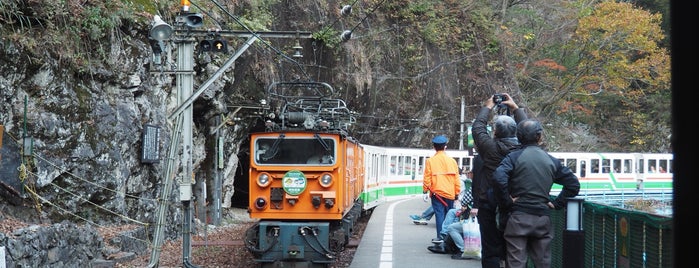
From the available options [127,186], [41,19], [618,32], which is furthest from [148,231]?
[618,32]

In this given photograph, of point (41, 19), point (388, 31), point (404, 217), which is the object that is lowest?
point (404, 217)

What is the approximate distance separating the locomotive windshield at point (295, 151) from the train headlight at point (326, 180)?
0.72 ft

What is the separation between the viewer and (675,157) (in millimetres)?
1951

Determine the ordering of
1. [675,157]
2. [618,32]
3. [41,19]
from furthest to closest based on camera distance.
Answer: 1. [618,32]
2. [41,19]
3. [675,157]

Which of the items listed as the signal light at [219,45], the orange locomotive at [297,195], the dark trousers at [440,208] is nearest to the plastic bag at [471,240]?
the dark trousers at [440,208]

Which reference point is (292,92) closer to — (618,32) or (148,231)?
(148,231)

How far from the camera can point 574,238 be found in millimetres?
6160

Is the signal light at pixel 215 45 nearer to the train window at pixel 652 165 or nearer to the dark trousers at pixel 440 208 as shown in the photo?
the dark trousers at pixel 440 208

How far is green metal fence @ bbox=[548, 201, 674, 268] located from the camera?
4891 millimetres

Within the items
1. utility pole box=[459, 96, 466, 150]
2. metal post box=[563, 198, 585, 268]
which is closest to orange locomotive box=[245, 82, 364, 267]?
metal post box=[563, 198, 585, 268]

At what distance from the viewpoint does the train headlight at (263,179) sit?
36.9 feet

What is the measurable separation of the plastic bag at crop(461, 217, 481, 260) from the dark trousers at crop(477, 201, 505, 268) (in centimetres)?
342

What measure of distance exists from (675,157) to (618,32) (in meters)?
37.7

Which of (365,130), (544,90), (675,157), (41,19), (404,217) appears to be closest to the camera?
(675,157)
